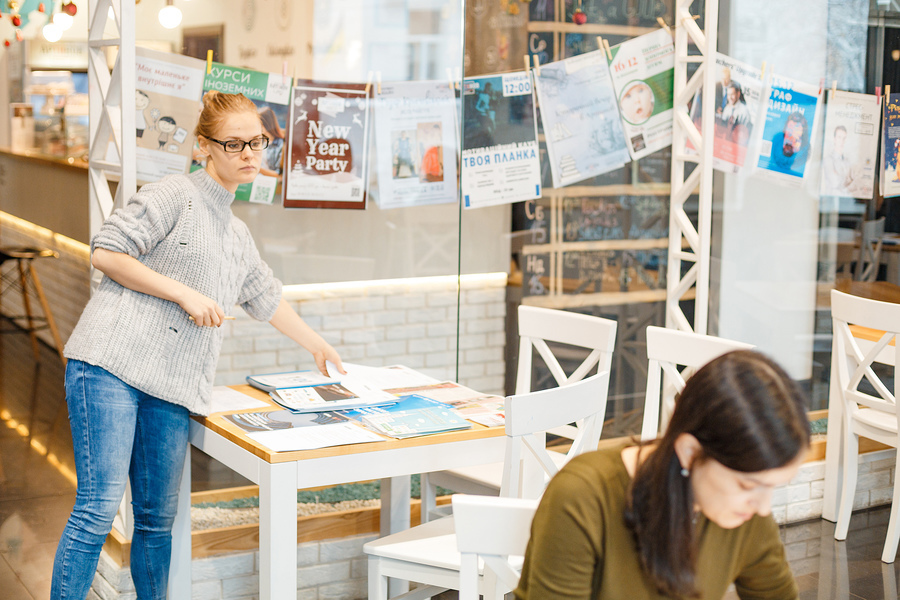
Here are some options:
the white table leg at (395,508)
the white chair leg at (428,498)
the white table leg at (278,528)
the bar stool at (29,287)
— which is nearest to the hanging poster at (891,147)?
the white chair leg at (428,498)

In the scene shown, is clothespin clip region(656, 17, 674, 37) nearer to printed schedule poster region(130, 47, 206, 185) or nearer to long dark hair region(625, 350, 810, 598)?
printed schedule poster region(130, 47, 206, 185)

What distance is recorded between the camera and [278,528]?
2.07 m

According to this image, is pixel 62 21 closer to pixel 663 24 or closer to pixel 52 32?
pixel 52 32

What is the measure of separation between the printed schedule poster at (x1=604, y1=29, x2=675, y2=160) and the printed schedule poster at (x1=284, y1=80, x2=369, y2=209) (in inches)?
45.6

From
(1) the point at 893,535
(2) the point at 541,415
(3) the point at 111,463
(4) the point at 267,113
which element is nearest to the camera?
(2) the point at 541,415

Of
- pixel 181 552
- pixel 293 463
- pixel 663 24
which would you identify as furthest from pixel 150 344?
pixel 663 24

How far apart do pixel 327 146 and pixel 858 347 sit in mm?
2322

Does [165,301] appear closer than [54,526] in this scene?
Yes

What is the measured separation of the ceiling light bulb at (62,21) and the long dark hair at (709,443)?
6.38 m

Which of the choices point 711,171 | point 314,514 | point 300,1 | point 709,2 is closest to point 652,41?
point 709,2

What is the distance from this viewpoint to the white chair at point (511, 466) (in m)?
1.98

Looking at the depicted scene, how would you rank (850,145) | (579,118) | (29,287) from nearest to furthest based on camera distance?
(579,118) → (850,145) → (29,287)

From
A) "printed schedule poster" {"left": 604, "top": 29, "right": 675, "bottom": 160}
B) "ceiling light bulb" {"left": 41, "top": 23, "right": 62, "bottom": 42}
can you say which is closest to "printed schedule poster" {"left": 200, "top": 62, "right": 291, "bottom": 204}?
"printed schedule poster" {"left": 604, "top": 29, "right": 675, "bottom": 160}

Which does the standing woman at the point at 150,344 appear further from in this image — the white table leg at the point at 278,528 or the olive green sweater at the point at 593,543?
the olive green sweater at the point at 593,543
